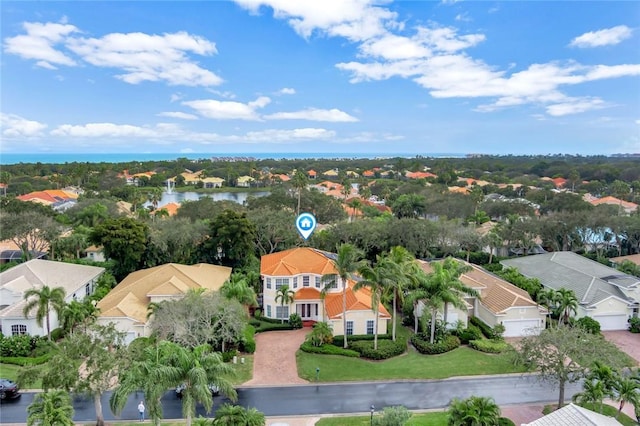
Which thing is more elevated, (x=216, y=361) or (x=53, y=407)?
(x=216, y=361)

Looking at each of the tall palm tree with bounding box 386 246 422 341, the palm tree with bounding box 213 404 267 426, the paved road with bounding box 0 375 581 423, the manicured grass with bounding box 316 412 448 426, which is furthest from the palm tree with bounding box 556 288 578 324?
the palm tree with bounding box 213 404 267 426

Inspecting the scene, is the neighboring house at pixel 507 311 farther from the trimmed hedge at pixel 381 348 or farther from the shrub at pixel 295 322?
the shrub at pixel 295 322

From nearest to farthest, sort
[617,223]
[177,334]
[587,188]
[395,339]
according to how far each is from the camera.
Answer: [177,334] < [395,339] < [617,223] < [587,188]

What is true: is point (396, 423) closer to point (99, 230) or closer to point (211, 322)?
point (211, 322)

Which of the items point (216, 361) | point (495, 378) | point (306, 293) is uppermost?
point (216, 361)

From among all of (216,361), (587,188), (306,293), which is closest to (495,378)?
(306,293)

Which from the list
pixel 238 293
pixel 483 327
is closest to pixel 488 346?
pixel 483 327

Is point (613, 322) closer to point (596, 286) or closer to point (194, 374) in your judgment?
point (596, 286)

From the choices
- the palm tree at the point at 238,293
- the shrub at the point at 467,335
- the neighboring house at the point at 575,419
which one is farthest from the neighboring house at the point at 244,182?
the neighboring house at the point at 575,419
